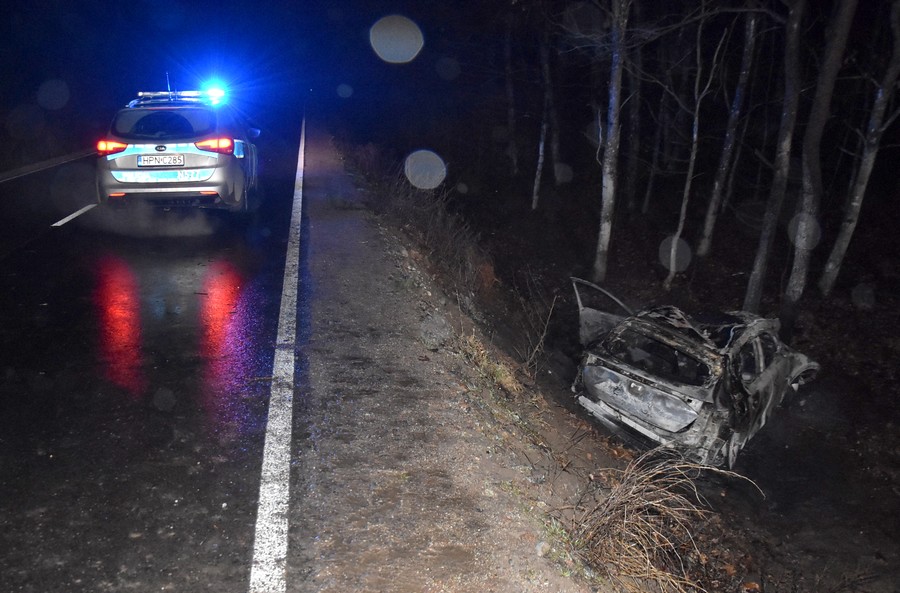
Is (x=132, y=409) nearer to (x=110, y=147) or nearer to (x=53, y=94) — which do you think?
(x=110, y=147)

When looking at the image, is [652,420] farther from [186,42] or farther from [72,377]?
[186,42]

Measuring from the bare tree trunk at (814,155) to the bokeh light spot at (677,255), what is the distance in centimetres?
497

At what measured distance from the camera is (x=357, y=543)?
318cm

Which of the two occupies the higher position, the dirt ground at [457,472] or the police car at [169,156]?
the police car at [169,156]

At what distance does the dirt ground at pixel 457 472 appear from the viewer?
3.21 meters

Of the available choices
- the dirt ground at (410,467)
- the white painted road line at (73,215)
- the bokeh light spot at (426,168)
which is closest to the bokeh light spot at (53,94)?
the bokeh light spot at (426,168)

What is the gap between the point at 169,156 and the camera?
848 centimetres

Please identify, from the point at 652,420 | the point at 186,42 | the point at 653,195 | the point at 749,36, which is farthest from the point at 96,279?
the point at 186,42

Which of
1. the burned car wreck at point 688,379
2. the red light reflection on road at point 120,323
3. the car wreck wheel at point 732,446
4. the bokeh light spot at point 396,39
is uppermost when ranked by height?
the bokeh light spot at point 396,39

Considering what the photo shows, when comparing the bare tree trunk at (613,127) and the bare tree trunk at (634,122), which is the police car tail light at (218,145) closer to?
the bare tree trunk at (613,127)

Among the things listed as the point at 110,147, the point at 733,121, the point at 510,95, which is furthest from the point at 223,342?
the point at 510,95

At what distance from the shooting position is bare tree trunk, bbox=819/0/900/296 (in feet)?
31.9

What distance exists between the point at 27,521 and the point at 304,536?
1.54 metres

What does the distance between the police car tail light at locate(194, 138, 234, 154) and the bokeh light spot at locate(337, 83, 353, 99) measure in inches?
2162
